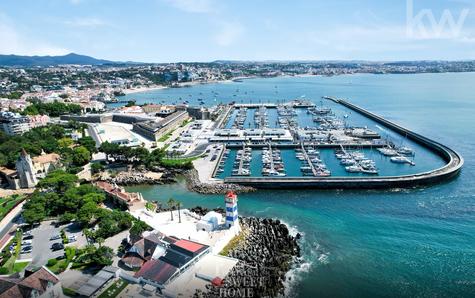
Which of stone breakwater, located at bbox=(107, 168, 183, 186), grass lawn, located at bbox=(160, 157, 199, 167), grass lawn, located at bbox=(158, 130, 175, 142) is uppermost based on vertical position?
grass lawn, located at bbox=(158, 130, 175, 142)

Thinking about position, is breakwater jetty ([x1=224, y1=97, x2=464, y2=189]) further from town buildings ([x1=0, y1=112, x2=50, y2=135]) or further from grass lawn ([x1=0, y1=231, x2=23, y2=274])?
town buildings ([x1=0, y1=112, x2=50, y2=135])

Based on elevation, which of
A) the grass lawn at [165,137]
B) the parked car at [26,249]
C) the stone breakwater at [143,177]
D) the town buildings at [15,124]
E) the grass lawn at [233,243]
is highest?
the town buildings at [15,124]

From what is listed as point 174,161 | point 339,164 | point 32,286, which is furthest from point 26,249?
point 339,164

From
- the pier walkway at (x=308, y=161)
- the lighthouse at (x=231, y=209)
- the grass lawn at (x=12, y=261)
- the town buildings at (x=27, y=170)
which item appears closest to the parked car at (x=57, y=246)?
the grass lawn at (x=12, y=261)

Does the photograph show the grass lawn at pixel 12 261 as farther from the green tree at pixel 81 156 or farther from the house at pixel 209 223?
the green tree at pixel 81 156

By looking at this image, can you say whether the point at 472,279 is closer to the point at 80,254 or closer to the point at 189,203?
the point at 189,203

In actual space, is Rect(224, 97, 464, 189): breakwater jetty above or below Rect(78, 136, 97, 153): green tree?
below

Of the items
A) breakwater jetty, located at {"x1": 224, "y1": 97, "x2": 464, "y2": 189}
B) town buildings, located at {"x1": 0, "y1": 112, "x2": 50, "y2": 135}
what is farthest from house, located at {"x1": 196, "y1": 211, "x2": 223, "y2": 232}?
town buildings, located at {"x1": 0, "y1": 112, "x2": 50, "y2": 135}
